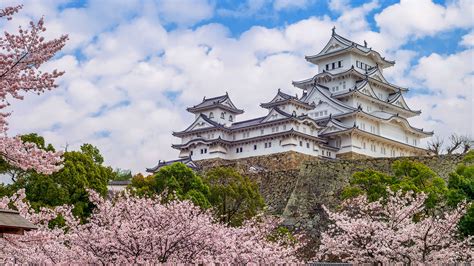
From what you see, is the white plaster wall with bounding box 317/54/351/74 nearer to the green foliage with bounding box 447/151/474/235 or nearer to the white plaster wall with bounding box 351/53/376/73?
the white plaster wall with bounding box 351/53/376/73

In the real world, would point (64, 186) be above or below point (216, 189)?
below

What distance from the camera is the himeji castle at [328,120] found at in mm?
43312

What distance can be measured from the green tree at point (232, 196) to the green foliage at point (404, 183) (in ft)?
13.9

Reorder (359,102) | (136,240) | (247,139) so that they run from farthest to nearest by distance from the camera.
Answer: (359,102), (247,139), (136,240)

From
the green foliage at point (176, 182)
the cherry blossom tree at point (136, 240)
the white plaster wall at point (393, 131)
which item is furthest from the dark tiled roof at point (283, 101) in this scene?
the cherry blossom tree at point (136, 240)

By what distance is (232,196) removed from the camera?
82.4ft

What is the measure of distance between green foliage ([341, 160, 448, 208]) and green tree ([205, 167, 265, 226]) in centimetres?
422

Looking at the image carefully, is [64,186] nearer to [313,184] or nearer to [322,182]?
[313,184]

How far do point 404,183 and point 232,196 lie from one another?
743 cm

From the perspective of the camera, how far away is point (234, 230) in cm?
1459

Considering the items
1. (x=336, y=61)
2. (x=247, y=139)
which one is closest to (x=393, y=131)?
(x=336, y=61)

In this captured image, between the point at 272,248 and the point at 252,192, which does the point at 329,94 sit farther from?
the point at 272,248

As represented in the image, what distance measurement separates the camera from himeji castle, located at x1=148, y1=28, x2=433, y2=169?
142 ft

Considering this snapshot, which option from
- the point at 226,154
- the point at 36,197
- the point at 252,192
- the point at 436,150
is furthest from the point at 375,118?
the point at 36,197
